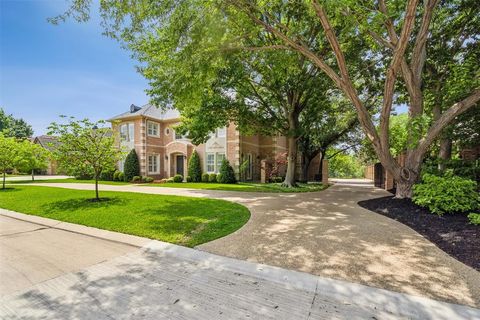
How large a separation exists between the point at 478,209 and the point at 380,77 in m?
8.32

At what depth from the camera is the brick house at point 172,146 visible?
1973 centimetres

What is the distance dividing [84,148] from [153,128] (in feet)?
Answer: 43.4

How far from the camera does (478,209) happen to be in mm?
6258

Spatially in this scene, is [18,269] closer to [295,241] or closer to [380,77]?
[295,241]

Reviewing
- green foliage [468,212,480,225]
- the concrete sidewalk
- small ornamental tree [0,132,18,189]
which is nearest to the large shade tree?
green foliage [468,212,480,225]

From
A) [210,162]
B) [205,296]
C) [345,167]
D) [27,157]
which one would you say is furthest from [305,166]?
[345,167]

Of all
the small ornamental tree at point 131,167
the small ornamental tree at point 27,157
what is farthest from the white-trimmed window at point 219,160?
the small ornamental tree at point 27,157

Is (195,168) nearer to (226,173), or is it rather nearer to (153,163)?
(226,173)

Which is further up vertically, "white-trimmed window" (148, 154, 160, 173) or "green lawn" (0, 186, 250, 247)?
"white-trimmed window" (148, 154, 160, 173)

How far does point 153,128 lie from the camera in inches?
867

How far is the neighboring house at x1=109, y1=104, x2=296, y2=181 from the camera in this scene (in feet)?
64.7

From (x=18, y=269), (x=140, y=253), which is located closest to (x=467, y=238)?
(x=140, y=253)

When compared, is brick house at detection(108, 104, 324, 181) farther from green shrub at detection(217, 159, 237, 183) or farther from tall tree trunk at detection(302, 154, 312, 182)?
tall tree trunk at detection(302, 154, 312, 182)

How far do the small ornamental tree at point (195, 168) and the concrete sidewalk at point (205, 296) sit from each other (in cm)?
1608
